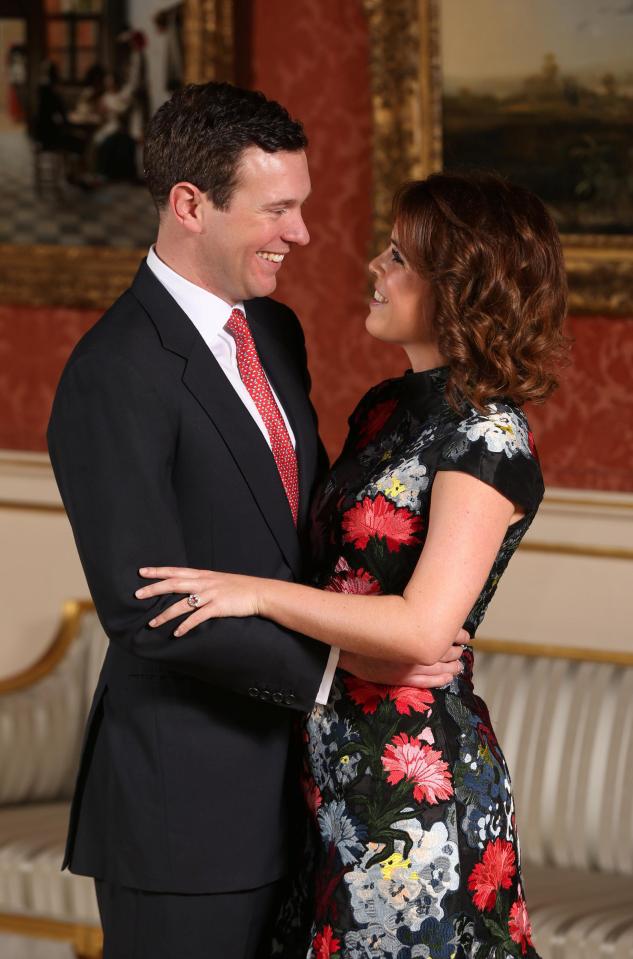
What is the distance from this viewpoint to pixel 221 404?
205 cm

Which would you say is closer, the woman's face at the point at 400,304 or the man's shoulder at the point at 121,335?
the man's shoulder at the point at 121,335

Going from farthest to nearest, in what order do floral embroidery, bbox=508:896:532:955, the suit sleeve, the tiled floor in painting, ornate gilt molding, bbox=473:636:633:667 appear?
the tiled floor in painting, ornate gilt molding, bbox=473:636:633:667, floral embroidery, bbox=508:896:532:955, the suit sleeve

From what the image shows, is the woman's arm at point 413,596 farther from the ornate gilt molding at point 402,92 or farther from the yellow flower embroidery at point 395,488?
the ornate gilt molding at point 402,92

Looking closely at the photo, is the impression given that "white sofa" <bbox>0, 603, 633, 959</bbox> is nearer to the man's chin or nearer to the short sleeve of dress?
the short sleeve of dress

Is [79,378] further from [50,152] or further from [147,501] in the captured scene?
[50,152]

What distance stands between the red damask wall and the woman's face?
1.81 meters

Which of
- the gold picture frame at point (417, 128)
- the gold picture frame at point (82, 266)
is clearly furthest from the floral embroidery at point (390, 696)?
the gold picture frame at point (82, 266)

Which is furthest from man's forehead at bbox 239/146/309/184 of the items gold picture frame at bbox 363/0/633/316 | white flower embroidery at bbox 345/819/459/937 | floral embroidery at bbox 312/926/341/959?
gold picture frame at bbox 363/0/633/316

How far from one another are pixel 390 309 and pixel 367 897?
0.95 meters

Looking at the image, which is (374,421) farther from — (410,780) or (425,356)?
(410,780)

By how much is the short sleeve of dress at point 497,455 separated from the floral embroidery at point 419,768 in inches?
16.4

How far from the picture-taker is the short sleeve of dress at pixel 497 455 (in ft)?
6.49

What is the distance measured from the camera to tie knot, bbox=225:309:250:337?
223 cm

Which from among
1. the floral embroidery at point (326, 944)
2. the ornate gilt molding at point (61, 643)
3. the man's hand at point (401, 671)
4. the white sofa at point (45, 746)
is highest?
the man's hand at point (401, 671)
